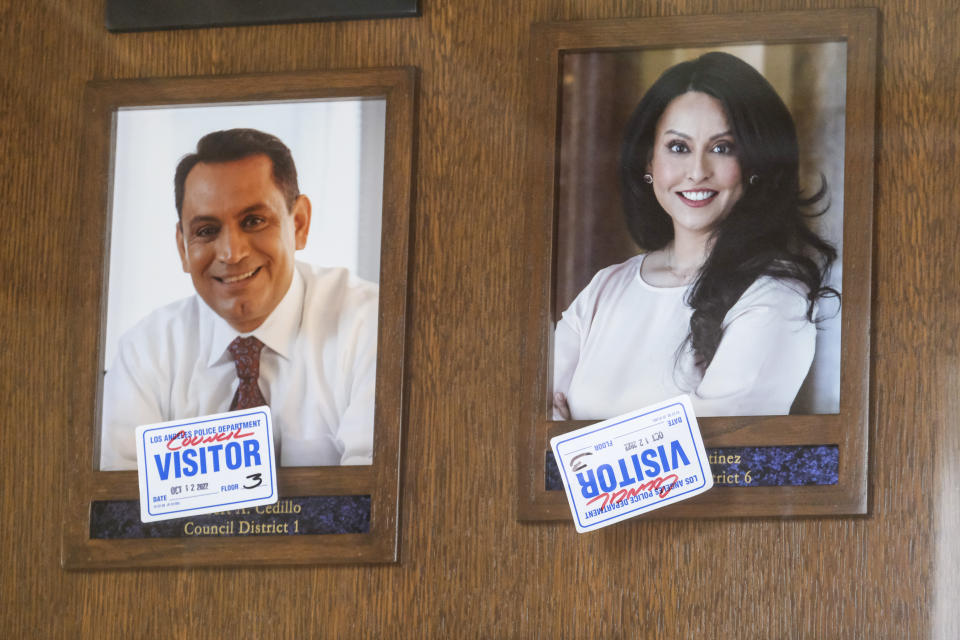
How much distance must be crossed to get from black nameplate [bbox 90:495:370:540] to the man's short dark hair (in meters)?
0.38

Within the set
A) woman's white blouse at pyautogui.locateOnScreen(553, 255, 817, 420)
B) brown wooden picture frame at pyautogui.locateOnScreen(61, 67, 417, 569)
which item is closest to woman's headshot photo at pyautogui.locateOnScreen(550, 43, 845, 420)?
woman's white blouse at pyautogui.locateOnScreen(553, 255, 817, 420)

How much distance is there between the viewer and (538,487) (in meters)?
1.49

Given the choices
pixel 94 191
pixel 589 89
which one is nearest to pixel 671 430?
pixel 589 89

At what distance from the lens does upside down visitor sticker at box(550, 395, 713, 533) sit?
1.45m

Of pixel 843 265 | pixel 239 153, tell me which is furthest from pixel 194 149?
pixel 843 265

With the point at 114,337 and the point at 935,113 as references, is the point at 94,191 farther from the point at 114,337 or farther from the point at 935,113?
the point at 935,113

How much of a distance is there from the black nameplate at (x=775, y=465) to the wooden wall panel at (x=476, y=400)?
0.15 ft

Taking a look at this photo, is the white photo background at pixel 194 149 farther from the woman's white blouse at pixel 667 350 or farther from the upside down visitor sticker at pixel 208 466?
the woman's white blouse at pixel 667 350

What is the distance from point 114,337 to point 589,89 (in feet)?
2.19

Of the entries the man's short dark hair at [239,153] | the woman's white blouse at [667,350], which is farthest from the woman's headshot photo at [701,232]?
the man's short dark hair at [239,153]

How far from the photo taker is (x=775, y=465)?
57.2 inches

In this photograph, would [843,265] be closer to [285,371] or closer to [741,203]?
[741,203]

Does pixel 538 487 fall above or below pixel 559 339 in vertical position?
below

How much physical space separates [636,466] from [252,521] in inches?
18.2
